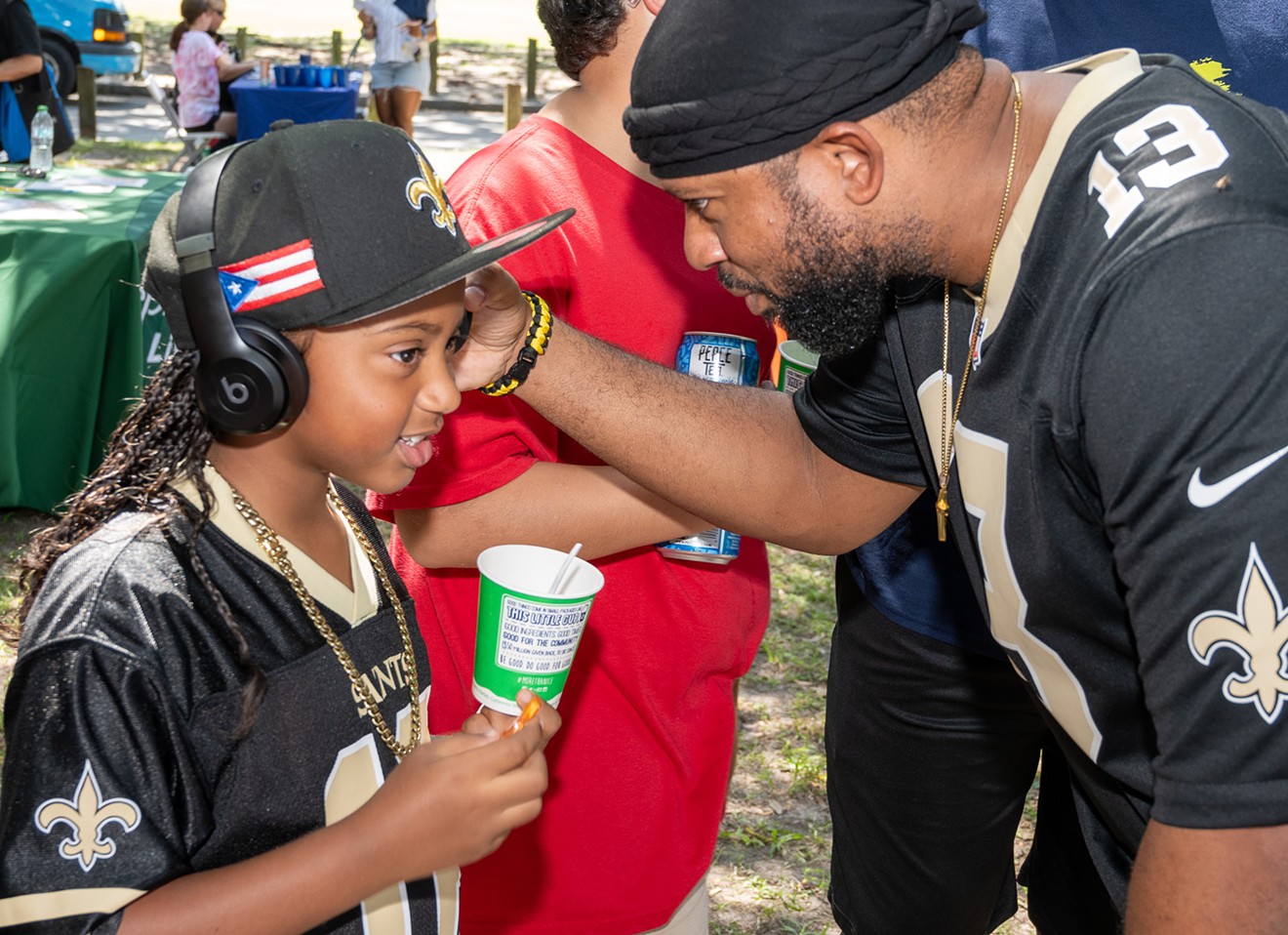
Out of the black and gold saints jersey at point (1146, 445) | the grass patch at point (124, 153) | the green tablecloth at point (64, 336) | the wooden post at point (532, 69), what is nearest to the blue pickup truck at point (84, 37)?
the grass patch at point (124, 153)

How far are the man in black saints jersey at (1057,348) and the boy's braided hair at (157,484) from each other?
1.79 feet

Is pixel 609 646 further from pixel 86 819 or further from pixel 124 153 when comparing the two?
pixel 124 153

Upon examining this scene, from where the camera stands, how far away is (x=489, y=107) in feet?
59.9

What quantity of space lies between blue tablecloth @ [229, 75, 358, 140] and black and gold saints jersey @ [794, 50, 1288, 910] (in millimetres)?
10571

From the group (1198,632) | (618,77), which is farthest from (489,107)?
(1198,632)

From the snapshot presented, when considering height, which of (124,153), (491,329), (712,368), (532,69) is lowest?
(124,153)

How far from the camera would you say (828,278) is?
2113 millimetres

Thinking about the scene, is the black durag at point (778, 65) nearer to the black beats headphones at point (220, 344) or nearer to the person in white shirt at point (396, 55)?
Result: the black beats headphones at point (220, 344)

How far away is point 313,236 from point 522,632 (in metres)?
0.61

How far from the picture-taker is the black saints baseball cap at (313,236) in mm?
1724

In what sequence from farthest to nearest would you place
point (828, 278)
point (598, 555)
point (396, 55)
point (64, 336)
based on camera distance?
1. point (396, 55)
2. point (64, 336)
3. point (598, 555)
4. point (828, 278)

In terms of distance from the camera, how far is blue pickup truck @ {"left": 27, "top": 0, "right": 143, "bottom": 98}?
14774mm

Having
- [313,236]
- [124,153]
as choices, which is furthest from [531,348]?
[124,153]

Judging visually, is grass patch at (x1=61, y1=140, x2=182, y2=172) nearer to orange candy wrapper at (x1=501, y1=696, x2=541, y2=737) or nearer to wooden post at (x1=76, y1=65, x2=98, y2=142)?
wooden post at (x1=76, y1=65, x2=98, y2=142)
